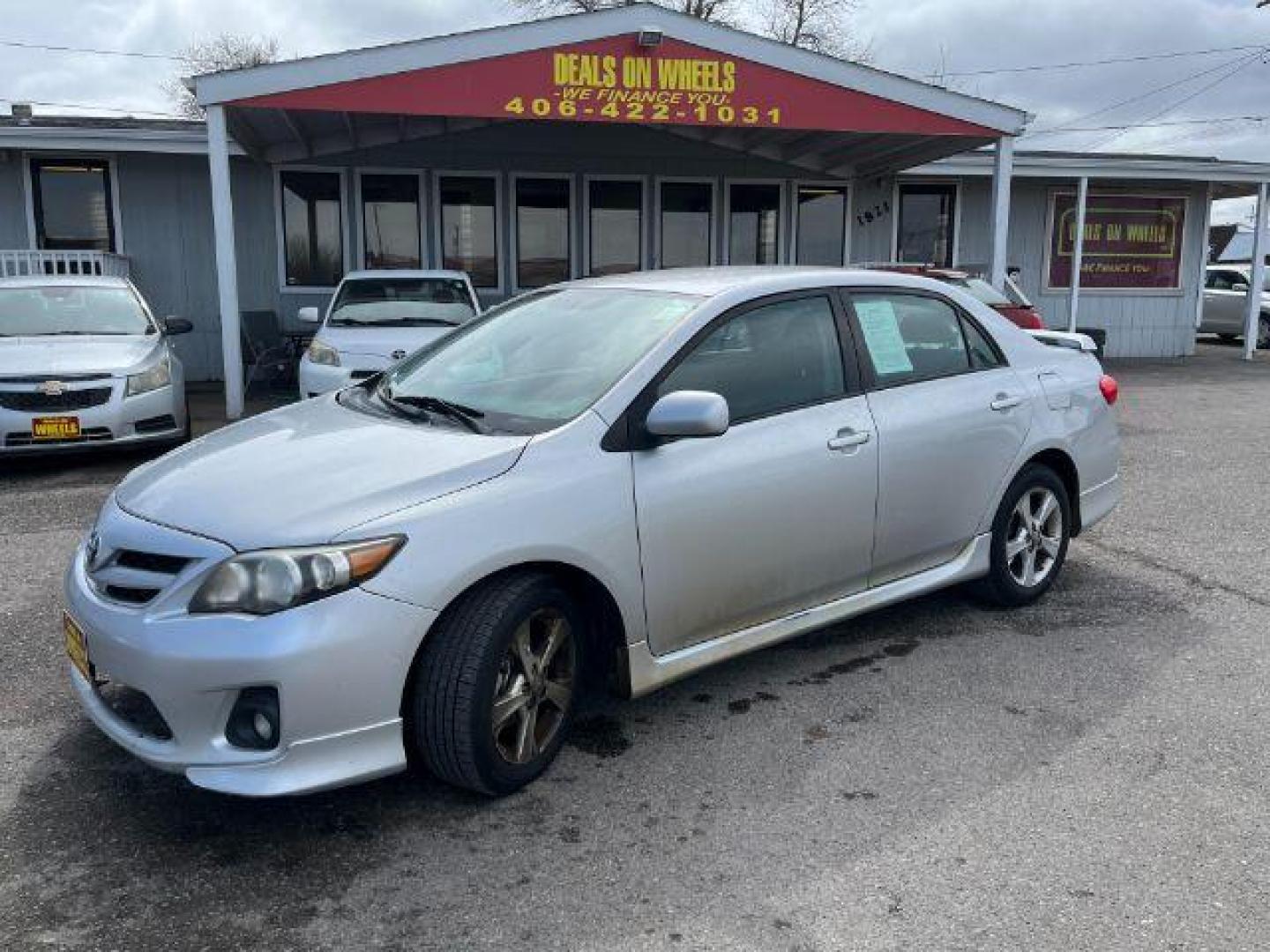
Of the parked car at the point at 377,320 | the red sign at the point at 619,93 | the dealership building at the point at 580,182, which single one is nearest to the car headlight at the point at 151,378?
the parked car at the point at 377,320

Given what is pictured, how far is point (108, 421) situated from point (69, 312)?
5.58ft

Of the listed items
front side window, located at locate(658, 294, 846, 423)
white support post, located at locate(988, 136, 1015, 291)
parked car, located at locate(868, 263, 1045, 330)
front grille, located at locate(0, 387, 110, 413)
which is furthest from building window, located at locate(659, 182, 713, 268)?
front side window, located at locate(658, 294, 846, 423)

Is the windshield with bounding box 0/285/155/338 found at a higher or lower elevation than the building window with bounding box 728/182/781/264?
lower

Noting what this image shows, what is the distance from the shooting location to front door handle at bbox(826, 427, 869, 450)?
4.01 meters

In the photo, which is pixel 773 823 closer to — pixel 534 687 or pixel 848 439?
pixel 534 687

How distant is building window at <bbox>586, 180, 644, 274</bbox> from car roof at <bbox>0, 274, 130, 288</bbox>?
711 cm

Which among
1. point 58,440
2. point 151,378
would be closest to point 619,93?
point 151,378

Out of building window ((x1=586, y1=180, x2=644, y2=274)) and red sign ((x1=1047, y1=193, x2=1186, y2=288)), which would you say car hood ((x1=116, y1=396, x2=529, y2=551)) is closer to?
building window ((x1=586, y1=180, x2=644, y2=274))

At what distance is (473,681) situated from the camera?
9.96 feet

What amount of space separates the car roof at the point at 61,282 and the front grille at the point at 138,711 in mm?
7286

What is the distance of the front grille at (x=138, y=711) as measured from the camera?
9.84 ft

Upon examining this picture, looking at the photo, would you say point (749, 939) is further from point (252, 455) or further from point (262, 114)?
point (262, 114)

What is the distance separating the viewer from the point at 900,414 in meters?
4.30

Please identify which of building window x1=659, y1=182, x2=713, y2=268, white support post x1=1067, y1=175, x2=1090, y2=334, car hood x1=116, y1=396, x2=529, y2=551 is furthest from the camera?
white support post x1=1067, y1=175, x2=1090, y2=334
